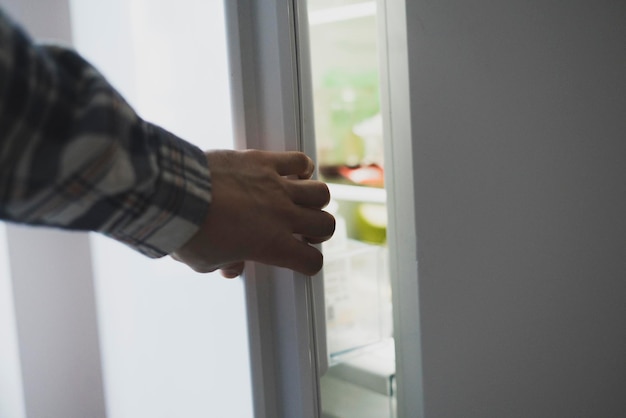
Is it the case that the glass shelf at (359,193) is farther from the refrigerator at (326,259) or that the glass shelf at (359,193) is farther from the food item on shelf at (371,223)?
the food item on shelf at (371,223)

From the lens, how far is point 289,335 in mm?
547

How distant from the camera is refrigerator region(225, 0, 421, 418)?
53 centimetres

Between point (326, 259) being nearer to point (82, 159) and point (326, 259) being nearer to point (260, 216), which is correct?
point (260, 216)

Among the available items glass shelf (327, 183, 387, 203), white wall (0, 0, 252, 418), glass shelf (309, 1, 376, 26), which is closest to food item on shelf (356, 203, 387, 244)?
glass shelf (327, 183, 387, 203)

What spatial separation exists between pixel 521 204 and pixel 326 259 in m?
0.35

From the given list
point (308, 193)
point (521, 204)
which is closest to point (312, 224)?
point (308, 193)

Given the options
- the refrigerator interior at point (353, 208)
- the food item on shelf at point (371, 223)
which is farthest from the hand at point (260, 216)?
the food item on shelf at point (371, 223)

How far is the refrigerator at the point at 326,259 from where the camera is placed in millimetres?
530

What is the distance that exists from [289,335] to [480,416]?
0.31 m

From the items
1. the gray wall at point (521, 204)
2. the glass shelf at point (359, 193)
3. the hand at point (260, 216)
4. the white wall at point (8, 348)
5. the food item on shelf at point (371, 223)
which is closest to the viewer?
the hand at point (260, 216)

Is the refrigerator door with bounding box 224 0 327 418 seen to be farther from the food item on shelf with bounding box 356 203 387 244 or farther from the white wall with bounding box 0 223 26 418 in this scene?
the food item on shelf with bounding box 356 203 387 244

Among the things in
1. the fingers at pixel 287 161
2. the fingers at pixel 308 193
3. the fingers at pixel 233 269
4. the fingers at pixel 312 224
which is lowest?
the fingers at pixel 233 269

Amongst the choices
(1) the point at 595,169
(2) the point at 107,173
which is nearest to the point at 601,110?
(1) the point at 595,169

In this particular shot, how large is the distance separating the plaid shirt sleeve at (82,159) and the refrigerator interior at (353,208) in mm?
469
